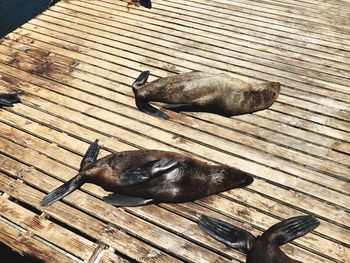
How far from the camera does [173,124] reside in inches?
240

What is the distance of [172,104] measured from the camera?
627 centimetres

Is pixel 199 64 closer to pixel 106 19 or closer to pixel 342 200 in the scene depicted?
pixel 106 19

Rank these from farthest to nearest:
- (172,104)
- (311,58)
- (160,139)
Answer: (311,58) < (172,104) < (160,139)

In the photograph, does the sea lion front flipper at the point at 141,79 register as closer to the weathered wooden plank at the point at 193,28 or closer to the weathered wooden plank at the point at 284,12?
the weathered wooden plank at the point at 193,28

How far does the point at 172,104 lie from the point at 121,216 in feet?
7.70

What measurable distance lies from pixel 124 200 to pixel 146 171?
56 cm

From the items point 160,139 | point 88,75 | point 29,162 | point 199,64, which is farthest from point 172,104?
point 29,162

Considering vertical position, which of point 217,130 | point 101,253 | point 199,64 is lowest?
point 101,253

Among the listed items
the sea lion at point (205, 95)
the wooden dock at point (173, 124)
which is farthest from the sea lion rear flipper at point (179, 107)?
the wooden dock at point (173, 124)

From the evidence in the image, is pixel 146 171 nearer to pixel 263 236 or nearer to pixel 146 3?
pixel 263 236

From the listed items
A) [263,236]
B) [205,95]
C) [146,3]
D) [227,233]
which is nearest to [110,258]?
[227,233]

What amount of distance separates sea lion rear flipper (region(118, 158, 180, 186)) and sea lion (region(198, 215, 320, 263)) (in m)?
0.83

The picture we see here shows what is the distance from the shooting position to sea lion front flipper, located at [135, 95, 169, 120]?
20.2 feet

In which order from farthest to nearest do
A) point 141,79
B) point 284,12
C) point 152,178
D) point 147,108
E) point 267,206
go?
point 284,12, point 141,79, point 147,108, point 267,206, point 152,178
